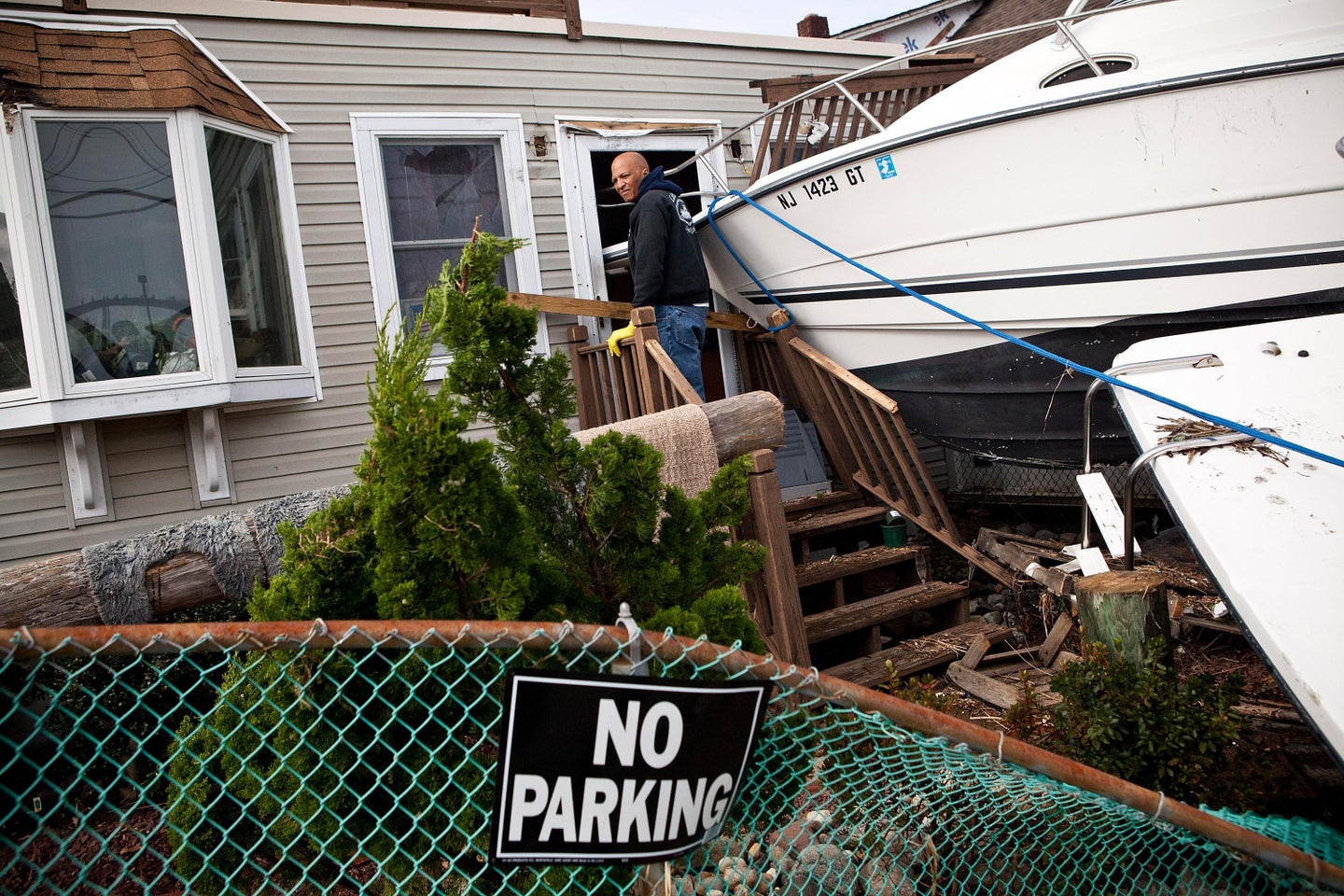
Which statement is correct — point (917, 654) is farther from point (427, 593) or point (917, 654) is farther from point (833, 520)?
point (427, 593)

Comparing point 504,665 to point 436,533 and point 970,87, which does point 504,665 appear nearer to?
point 436,533

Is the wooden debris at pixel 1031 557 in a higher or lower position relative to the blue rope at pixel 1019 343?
lower

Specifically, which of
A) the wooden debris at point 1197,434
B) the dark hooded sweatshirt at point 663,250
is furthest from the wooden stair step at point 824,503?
the wooden debris at point 1197,434

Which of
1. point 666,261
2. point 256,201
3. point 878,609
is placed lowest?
point 878,609

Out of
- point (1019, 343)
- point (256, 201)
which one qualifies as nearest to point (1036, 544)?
point (1019, 343)

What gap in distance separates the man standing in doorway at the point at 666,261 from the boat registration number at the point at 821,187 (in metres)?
0.64

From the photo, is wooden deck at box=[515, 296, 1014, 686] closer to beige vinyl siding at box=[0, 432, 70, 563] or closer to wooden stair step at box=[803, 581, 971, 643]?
wooden stair step at box=[803, 581, 971, 643]

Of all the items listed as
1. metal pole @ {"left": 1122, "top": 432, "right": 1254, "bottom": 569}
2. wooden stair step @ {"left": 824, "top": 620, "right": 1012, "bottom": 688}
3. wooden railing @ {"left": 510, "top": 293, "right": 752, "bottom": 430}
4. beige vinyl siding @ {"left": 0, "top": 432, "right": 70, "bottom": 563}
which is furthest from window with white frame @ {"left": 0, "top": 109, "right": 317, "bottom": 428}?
metal pole @ {"left": 1122, "top": 432, "right": 1254, "bottom": 569}

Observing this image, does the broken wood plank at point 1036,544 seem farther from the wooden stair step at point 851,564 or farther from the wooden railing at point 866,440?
the wooden stair step at point 851,564

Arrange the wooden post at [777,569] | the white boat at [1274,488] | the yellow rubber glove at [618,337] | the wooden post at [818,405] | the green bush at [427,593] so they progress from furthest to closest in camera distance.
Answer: the wooden post at [818,405], the yellow rubber glove at [618,337], the wooden post at [777,569], the white boat at [1274,488], the green bush at [427,593]

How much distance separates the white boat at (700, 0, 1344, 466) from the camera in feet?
14.0

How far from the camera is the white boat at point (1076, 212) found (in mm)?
4266

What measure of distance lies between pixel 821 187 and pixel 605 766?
4.66 m

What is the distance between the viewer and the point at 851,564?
5.42 metres
